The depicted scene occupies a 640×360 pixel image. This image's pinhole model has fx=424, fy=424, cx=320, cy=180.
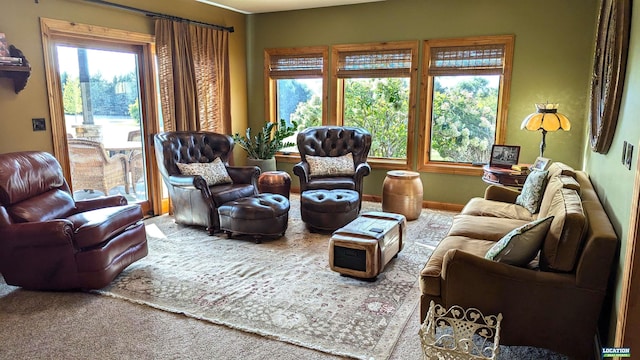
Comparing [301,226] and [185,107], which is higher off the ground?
[185,107]

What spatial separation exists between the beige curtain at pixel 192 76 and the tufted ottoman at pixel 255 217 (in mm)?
1639

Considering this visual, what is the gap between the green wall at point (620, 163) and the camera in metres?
2.02

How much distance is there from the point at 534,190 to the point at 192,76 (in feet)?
13.7

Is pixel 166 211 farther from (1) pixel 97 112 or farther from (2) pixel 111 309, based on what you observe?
(2) pixel 111 309

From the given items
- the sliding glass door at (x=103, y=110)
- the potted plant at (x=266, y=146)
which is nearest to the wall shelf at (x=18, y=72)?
the sliding glass door at (x=103, y=110)

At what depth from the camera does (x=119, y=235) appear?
3.37 m

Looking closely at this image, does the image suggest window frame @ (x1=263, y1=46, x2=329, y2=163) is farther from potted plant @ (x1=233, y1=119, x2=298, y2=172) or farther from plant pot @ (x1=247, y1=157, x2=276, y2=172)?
plant pot @ (x1=247, y1=157, x2=276, y2=172)

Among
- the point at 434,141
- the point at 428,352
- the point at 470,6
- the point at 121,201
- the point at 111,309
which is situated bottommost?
the point at 111,309

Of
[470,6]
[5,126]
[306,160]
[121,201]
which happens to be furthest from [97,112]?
[470,6]

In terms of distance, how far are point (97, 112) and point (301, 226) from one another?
2605 mm

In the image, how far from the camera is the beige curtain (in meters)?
5.16

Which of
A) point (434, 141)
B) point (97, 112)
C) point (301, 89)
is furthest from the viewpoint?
point (301, 89)

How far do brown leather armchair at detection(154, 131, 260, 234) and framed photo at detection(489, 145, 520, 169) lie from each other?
108 inches

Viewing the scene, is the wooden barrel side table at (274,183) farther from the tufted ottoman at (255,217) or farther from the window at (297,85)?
the window at (297,85)
